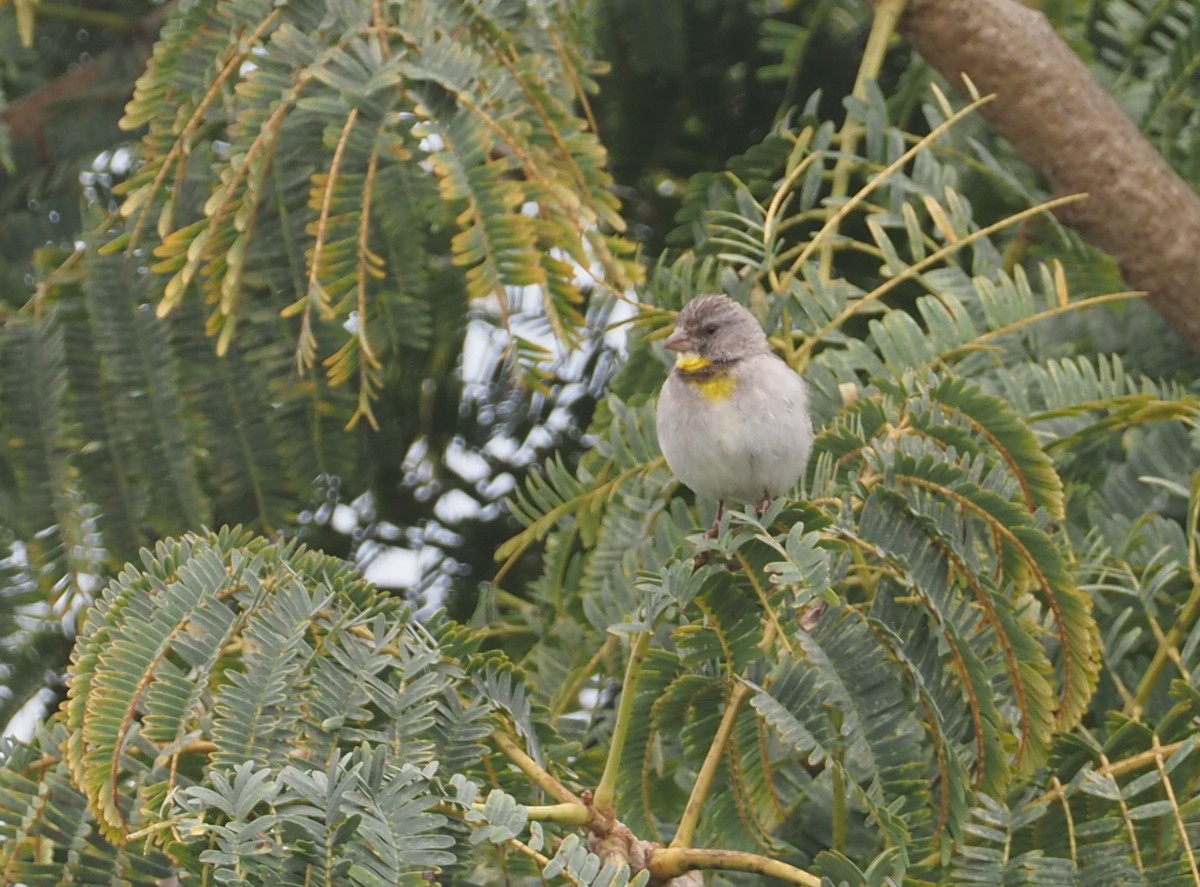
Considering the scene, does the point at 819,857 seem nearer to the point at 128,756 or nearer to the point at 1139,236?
the point at 128,756

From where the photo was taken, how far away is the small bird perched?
3.37 metres

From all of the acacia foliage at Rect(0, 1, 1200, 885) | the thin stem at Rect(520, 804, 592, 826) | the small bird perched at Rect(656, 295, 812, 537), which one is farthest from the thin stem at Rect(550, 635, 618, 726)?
the thin stem at Rect(520, 804, 592, 826)

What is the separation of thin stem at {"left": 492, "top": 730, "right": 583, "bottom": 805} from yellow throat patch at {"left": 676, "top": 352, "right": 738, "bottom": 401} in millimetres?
1380

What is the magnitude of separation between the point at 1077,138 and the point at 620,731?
8.56ft

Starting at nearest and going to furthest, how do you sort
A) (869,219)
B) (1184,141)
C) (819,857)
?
(819,857), (869,219), (1184,141)

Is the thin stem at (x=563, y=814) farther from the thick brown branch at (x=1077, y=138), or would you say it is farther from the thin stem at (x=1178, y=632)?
the thick brown branch at (x=1077, y=138)

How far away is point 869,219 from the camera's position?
12.1ft

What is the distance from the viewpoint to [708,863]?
224 centimetres

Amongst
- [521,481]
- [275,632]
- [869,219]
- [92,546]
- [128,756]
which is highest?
[869,219]

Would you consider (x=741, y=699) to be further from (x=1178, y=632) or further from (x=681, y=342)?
(x=681, y=342)

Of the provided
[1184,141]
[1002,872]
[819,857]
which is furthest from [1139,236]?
[819,857]

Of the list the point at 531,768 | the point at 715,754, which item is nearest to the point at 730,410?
the point at 715,754

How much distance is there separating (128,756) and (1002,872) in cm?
136

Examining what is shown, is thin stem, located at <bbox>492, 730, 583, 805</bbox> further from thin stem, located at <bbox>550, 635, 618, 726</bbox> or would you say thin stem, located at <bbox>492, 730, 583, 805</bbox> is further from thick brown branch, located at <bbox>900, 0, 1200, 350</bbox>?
thick brown branch, located at <bbox>900, 0, 1200, 350</bbox>
